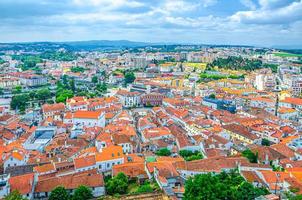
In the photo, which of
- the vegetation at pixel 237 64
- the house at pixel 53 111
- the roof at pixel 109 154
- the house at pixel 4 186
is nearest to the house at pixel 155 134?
the roof at pixel 109 154

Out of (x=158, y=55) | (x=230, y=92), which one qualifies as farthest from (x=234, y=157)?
(x=158, y=55)

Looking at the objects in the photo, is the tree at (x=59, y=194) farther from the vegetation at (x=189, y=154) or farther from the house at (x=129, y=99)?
the house at (x=129, y=99)

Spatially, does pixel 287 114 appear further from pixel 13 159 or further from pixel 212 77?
pixel 13 159

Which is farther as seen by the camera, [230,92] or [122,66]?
[122,66]

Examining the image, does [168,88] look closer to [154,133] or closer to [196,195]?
[154,133]

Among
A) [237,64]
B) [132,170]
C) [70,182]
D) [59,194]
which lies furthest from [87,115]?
[237,64]

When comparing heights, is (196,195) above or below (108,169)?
above

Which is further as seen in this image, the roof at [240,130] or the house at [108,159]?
the roof at [240,130]
